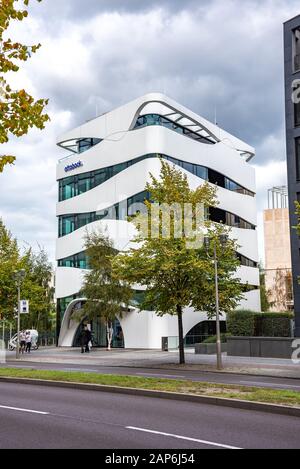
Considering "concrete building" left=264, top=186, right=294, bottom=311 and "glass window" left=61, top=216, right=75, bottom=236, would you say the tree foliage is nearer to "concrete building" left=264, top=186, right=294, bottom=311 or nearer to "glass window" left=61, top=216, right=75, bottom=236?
"glass window" left=61, top=216, right=75, bottom=236

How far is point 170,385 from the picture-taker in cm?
1563

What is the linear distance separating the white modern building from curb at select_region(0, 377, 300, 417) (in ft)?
79.0

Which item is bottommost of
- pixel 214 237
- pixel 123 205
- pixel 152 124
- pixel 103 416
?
pixel 103 416

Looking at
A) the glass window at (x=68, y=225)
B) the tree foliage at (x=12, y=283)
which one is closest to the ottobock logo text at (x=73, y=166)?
the glass window at (x=68, y=225)

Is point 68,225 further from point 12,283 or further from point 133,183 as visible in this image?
point 12,283

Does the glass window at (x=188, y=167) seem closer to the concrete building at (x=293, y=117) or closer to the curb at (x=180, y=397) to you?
the concrete building at (x=293, y=117)

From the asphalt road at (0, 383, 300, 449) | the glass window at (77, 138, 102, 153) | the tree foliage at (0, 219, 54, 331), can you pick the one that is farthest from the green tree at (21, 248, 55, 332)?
the asphalt road at (0, 383, 300, 449)

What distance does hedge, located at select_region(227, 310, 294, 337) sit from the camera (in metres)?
38.5

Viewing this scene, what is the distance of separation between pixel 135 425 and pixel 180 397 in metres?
3.95

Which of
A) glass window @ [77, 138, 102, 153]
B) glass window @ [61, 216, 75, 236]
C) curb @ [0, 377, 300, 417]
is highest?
glass window @ [77, 138, 102, 153]

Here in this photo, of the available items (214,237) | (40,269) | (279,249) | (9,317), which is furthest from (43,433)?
(279,249)
